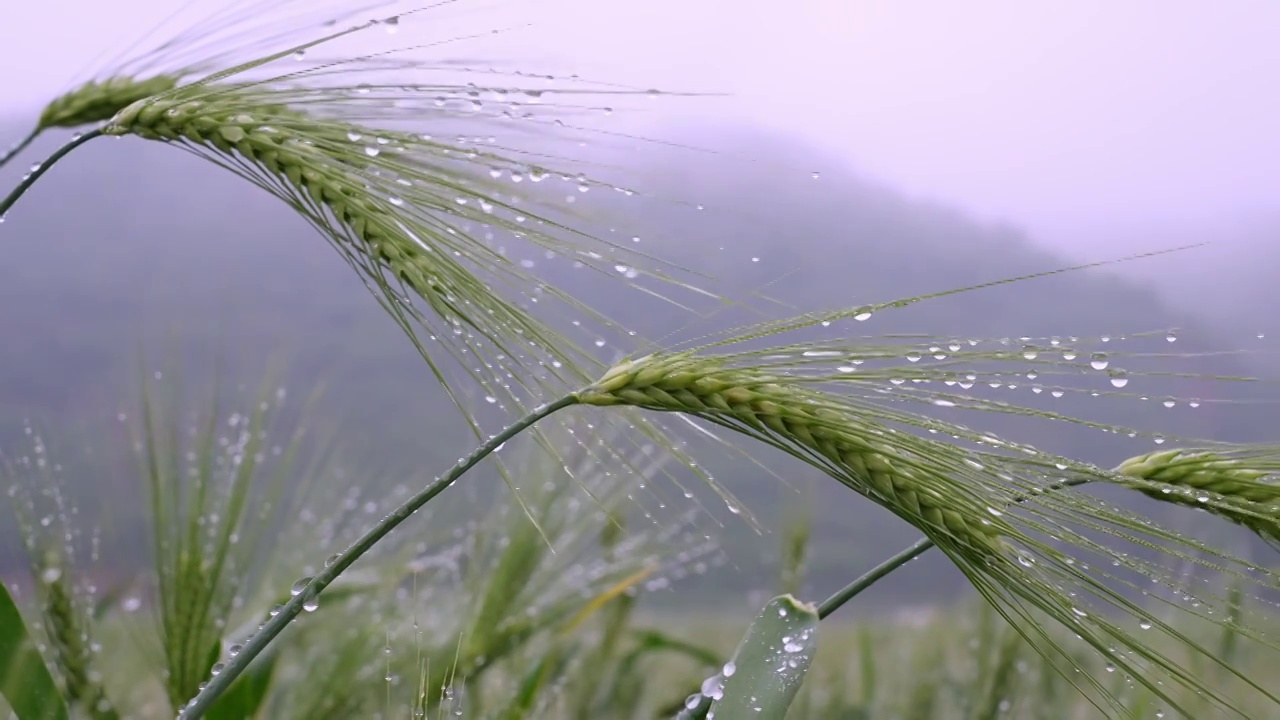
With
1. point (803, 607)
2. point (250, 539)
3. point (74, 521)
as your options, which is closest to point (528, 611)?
point (250, 539)

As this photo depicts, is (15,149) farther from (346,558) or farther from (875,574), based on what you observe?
(875,574)

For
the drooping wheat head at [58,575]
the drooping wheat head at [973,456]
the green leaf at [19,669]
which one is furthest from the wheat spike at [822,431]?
the drooping wheat head at [58,575]

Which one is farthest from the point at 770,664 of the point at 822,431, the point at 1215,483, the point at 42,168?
the point at 42,168

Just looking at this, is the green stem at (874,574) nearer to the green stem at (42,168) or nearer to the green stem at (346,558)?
the green stem at (346,558)

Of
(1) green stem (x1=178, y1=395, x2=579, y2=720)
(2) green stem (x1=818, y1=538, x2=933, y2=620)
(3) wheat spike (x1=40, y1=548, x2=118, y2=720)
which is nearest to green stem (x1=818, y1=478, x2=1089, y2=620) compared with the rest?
(2) green stem (x1=818, y1=538, x2=933, y2=620)

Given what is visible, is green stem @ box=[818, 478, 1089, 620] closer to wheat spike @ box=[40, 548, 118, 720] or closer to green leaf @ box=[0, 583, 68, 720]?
green leaf @ box=[0, 583, 68, 720]
